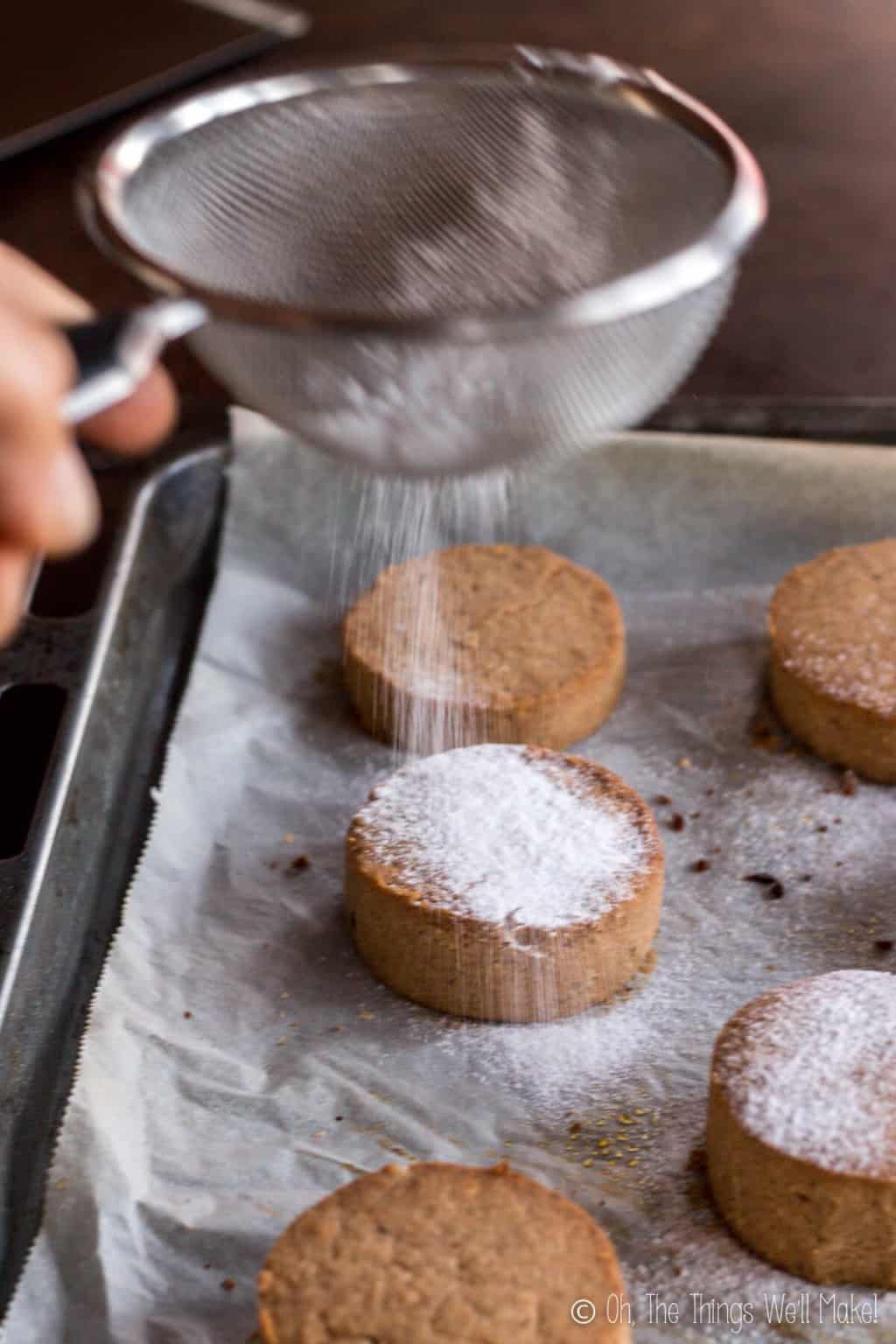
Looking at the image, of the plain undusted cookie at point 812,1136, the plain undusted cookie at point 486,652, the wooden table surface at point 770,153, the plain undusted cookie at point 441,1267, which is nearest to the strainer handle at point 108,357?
the plain undusted cookie at point 441,1267

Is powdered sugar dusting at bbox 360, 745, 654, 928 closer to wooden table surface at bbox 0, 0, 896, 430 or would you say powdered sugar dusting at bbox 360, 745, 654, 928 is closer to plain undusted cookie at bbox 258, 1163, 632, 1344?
plain undusted cookie at bbox 258, 1163, 632, 1344

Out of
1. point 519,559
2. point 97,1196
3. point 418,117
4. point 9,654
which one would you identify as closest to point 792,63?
point 519,559

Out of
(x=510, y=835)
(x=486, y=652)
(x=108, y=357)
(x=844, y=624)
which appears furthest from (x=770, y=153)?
(x=108, y=357)

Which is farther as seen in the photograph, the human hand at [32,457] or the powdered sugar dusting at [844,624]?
the powdered sugar dusting at [844,624]

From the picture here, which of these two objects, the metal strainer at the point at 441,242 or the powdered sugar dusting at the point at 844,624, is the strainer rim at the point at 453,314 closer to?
the metal strainer at the point at 441,242

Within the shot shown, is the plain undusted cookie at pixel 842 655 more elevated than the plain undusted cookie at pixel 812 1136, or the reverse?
the plain undusted cookie at pixel 812 1136

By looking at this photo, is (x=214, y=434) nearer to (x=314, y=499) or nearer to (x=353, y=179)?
(x=314, y=499)

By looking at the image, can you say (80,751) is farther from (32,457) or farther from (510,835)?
(32,457)
